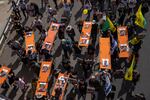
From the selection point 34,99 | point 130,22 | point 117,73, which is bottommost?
point 34,99

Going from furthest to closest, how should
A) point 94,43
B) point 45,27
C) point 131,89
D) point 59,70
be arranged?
point 45,27, point 94,43, point 59,70, point 131,89

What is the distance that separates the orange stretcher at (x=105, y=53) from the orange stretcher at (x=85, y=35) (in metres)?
1.38

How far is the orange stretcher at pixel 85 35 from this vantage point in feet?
103

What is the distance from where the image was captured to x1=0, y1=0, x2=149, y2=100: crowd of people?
2819 cm

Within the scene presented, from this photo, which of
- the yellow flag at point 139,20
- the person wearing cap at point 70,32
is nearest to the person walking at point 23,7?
the person wearing cap at point 70,32

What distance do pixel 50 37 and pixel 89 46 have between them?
4317 millimetres

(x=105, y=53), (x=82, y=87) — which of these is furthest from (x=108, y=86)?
(x=105, y=53)

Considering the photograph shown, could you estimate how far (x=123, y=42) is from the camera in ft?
100

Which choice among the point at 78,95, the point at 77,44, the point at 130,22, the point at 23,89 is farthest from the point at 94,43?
the point at 23,89

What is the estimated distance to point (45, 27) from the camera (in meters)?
35.6

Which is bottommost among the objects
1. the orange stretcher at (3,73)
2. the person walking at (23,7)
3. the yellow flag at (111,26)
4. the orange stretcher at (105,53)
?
the orange stretcher at (3,73)

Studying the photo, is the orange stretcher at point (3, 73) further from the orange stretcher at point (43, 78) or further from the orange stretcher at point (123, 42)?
the orange stretcher at point (123, 42)

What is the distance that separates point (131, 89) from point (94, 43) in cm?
680

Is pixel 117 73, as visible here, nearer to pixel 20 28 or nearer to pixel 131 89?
pixel 131 89
